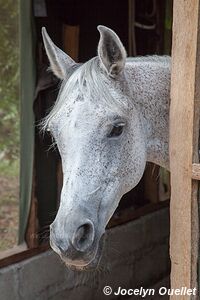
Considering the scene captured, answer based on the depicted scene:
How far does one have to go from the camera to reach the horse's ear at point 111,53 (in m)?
1.85

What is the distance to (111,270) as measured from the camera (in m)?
3.68

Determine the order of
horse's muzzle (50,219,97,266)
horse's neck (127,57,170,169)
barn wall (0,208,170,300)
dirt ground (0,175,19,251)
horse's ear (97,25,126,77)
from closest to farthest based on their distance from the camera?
horse's muzzle (50,219,97,266)
horse's ear (97,25,126,77)
horse's neck (127,57,170,169)
barn wall (0,208,170,300)
dirt ground (0,175,19,251)

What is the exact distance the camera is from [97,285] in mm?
3570

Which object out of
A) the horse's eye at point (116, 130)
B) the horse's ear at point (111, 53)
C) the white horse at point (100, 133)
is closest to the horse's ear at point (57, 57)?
the white horse at point (100, 133)

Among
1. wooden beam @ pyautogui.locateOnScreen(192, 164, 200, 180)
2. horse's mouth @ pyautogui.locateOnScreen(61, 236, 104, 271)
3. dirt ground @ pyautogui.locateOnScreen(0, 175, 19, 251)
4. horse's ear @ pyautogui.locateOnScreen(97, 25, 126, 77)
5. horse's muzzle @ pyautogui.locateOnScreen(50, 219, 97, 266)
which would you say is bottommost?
dirt ground @ pyautogui.locateOnScreen(0, 175, 19, 251)

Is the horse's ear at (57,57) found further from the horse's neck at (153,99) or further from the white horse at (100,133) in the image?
the horse's neck at (153,99)

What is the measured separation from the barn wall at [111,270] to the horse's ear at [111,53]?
1.58 metres

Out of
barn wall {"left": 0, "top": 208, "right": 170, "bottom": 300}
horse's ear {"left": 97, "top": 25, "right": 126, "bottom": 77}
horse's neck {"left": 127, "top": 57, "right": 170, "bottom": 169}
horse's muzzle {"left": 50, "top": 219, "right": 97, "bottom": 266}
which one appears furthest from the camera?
barn wall {"left": 0, "top": 208, "right": 170, "bottom": 300}

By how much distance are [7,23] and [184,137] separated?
12.3ft

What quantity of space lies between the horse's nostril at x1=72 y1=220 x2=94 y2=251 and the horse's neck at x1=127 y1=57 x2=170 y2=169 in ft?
1.96

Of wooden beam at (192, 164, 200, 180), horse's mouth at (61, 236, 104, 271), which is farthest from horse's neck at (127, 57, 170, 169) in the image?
horse's mouth at (61, 236, 104, 271)

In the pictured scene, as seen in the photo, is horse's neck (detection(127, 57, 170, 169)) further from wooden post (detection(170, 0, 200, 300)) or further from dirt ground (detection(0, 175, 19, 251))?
dirt ground (detection(0, 175, 19, 251))

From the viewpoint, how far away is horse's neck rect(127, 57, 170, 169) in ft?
6.98

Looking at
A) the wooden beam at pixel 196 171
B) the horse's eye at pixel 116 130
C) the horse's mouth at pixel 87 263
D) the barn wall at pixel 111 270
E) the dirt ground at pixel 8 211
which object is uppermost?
the horse's eye at pixel 116 130
